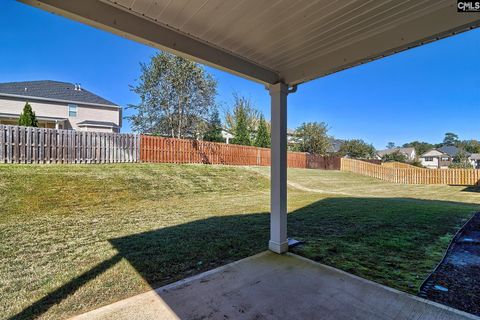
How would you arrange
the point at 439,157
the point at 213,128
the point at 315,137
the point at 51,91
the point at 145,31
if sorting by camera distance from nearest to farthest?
1. the point at 145,31
2. the point at 51,91
3. the point at 213,128
4. the point at 315,137
5. the point at 439,157

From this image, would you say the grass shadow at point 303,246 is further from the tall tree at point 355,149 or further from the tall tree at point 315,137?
the tall tree at point 355,149

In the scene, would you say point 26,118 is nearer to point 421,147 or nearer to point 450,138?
point 421,147

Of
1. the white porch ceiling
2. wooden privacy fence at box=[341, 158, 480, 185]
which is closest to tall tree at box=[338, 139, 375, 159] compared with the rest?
wooden privacy fence at box=[341, 158, 480, 185]

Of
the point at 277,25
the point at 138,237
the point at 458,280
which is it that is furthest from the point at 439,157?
the point at 138,237

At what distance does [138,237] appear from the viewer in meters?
3.95

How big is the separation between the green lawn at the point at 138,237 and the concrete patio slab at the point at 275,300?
9.5 inches

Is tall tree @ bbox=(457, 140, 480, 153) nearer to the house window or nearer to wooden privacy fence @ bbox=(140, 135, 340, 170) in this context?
wooden privacy fence @ bbox=(140, 135, 340, 170)

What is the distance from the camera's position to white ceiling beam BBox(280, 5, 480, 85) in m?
1.87

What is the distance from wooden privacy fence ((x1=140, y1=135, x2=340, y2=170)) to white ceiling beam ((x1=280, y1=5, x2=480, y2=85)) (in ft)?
33.1

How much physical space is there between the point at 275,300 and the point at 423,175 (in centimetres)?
2056

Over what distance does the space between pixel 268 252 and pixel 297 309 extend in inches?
51.5

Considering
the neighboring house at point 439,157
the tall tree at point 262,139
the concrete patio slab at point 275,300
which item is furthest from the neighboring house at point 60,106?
the neighboring house at point 439,157

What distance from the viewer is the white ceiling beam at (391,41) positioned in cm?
187

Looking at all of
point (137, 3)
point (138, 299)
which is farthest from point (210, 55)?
point (138, 299)
